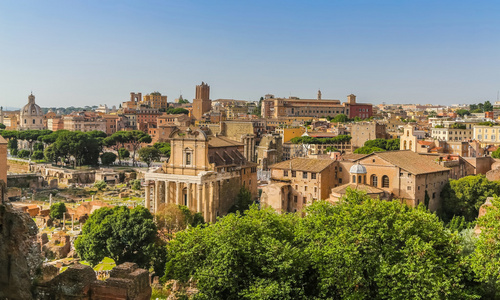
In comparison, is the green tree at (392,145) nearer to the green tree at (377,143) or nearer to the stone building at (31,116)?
the green tree at (377,143)

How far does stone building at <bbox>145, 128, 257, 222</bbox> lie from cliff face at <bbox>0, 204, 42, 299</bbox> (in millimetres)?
28097

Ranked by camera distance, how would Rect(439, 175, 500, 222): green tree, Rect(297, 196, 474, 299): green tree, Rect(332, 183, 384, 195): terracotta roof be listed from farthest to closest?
Rect(439, 175, 500, 222): green tree
Rect(332, 183, 384, 195): terracotta roof
Rect(297, 196, 474, 299): green tree

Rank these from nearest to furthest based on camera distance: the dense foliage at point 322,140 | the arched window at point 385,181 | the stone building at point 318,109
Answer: the arched window at point 385,181 → the dense foliage at point 322,140 → the stone building at point 318,109

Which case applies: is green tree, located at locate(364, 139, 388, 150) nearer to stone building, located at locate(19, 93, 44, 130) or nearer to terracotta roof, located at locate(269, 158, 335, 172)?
terracotta roof, located at locate(269, 158, 335, 172)

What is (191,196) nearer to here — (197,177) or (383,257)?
(197,177)

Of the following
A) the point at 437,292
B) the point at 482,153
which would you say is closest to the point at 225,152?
the point at 437,292

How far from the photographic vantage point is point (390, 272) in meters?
17.8

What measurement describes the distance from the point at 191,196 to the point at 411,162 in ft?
59.2

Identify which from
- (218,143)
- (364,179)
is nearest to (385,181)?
(364,179)

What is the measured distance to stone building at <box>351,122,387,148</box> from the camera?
87.7m

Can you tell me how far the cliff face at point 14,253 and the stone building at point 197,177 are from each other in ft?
92.2

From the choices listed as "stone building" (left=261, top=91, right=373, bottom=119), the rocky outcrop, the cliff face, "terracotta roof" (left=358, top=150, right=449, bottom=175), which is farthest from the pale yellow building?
the cliff face

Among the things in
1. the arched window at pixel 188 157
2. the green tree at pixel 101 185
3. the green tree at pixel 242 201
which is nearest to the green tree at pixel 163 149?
the green tree at pixel 101 185

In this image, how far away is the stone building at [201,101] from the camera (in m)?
135
